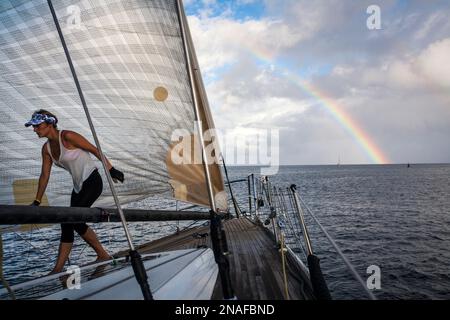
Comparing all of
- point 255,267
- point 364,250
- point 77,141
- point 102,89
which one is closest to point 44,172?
point 77,141

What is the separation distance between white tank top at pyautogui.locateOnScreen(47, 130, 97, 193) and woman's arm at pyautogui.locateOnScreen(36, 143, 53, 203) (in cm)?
4

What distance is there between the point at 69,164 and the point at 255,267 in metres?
3.10

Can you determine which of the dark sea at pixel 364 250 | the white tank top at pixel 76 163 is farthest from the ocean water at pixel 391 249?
the white tank top at pixel 76 163

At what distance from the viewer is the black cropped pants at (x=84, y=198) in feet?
11.0

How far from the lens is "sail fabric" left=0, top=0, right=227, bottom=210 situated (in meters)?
3.20

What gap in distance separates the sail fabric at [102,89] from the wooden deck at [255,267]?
1.48 m

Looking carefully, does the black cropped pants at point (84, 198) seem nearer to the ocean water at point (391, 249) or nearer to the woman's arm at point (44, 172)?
the woman's arm at point (44, 172)

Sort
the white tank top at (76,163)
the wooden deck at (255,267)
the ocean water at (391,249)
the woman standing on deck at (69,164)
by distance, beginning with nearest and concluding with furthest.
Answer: the woman standing on deck at (69,164), the white tank top at (76,163), the wooden deck at (255,267), the ocean water at (391,249)

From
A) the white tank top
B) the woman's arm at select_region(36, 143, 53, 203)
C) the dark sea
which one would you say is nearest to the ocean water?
the dark sea

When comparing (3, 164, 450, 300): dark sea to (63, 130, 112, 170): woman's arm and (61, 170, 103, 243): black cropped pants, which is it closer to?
(61, 170, 103, 243): black cropped pants

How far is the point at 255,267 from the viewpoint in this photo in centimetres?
476

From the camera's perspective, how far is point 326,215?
27.1m
